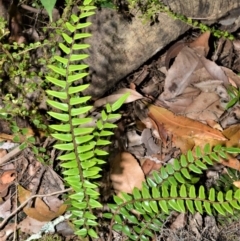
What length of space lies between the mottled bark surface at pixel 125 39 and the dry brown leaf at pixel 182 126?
10.9 inches

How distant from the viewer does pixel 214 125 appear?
245cm

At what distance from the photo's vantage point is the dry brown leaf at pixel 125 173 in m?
2.30

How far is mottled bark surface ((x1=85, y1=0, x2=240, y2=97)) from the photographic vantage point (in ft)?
7.80

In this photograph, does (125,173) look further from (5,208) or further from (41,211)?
(5,208)

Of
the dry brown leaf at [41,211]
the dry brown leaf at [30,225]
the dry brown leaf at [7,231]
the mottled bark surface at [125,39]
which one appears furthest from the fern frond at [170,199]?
the mottled bark surface at [125,39]

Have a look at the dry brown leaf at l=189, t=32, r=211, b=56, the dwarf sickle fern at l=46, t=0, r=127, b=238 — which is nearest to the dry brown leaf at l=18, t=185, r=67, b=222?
the dwarf sickle fern at l=46, t=0, r=127, b=238

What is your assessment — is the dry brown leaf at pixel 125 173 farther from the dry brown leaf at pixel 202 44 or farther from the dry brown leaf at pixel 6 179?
the dry brown leaf at pixel 202 44

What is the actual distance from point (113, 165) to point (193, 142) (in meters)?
0.43

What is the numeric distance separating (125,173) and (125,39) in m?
0.68

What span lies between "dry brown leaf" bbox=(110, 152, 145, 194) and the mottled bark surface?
1.25 ft

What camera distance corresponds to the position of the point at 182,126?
8.01 feet

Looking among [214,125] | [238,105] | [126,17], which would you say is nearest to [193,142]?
[214,125]

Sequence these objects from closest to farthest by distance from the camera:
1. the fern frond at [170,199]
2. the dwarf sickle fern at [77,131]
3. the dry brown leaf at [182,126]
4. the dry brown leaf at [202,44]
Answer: the dwarf sickle fern at [77,131], the fern frond at [170,199], the dry brown leaf at [182,126], the dry brown leaf at [202,44]

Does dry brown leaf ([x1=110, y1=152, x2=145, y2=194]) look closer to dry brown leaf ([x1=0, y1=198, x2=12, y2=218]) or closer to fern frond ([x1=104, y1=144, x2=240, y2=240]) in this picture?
fern frond ([x1=104, y1=144, x2=240, y2=240])
